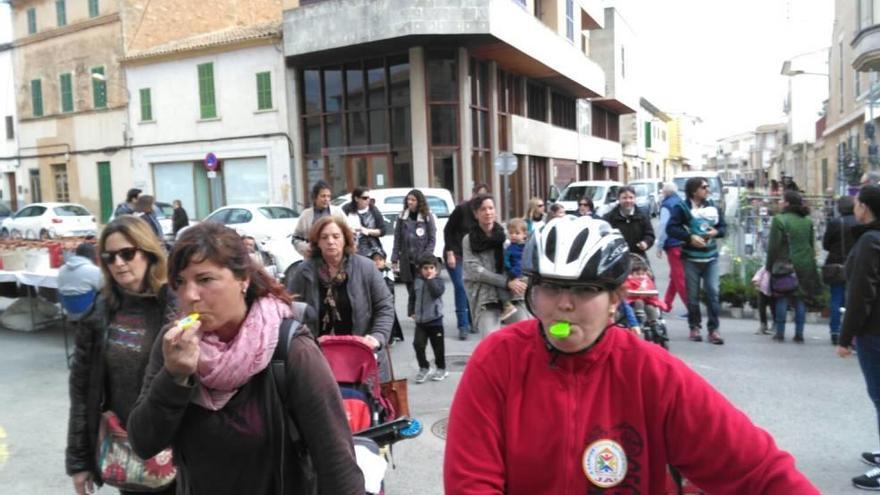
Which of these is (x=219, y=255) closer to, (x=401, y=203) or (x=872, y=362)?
(x=872, y=362)

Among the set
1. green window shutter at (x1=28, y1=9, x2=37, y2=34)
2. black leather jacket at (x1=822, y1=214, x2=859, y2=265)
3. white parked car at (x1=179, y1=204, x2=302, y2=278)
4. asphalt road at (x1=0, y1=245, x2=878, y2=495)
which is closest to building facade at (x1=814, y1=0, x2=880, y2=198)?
black leather jacket at (x1=822, y1=214, x2=859, y2=265)

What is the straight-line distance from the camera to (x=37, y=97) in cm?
3450

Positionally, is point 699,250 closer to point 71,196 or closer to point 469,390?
point 469,390

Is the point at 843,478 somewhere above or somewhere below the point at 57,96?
below

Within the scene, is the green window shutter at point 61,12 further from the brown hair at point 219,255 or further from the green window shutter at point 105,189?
the brown hair at point 219,255

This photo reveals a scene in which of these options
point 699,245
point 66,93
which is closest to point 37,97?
point 66,93

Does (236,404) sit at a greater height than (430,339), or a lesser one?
greater

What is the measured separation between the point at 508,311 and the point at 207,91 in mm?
24181

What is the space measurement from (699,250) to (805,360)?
1.67 metres

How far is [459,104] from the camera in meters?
23.3

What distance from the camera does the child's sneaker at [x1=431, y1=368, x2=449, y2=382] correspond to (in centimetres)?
727

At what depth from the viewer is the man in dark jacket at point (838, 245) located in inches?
304

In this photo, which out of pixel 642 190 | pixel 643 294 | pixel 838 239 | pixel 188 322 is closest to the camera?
pixel 188 322

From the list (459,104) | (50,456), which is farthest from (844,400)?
(459,104)
